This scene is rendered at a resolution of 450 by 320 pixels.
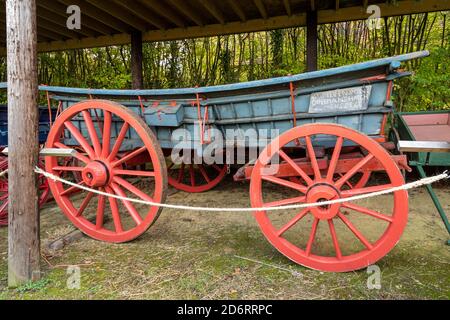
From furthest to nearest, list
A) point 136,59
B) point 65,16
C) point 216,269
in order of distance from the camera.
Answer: point 136,59 → point 65,16 → point 216,269

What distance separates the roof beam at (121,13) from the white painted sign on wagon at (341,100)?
11.8 ft

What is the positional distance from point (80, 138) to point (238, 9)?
9.79ft

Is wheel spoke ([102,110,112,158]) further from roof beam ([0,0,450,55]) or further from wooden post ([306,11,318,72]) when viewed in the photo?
wooden post ([306,11,318,72])

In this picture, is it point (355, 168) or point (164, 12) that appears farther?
point (164, 12)

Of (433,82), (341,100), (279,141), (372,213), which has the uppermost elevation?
(433,82)

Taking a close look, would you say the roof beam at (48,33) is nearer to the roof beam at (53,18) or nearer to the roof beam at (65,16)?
the roof beam at (53,18)

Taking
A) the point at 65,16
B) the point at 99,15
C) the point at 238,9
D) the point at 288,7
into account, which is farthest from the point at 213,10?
the point at 65,16

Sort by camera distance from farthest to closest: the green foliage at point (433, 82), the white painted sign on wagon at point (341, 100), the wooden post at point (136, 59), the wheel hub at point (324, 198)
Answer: the wooden post at point (136, 59)
the green foliage at point (433, 82)
the white painted sign on wagon at point (341, 100)
the wheel hub at point (324, 198)

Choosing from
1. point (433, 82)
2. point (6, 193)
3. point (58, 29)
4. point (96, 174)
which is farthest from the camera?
point (58, 29)

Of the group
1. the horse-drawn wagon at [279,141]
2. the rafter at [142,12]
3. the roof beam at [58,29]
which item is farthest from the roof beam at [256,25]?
the horse-drawn wagon at [279,141]

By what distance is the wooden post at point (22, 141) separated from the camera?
2.29 m

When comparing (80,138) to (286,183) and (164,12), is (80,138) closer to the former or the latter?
(286,183)

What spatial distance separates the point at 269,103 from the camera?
2.82 meters

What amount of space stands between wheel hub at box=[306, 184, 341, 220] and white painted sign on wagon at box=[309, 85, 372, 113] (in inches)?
24.7
